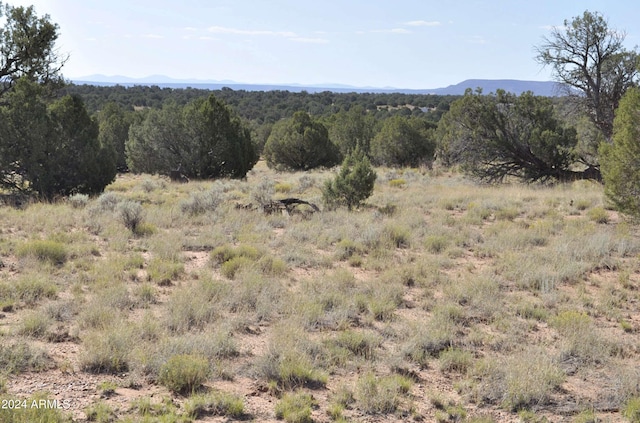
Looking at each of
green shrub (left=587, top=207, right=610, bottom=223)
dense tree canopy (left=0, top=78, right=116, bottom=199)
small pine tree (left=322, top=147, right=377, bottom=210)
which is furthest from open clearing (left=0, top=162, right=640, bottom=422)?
dense tree canopy (left=0, top=78, right=116, bottom=199)

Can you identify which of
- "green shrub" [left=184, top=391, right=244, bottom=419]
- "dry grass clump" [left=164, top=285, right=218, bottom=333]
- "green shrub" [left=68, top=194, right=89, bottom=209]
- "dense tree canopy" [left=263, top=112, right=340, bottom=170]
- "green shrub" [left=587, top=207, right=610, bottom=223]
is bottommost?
"green shrub" [left=184, top=391, right=244, bottom=419]

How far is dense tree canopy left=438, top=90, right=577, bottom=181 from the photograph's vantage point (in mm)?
20484

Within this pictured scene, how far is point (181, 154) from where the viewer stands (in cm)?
2355

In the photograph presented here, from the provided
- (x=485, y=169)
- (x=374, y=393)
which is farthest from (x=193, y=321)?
(x=485, y=169)

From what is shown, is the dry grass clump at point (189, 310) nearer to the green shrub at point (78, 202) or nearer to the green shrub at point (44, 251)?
the green shrub at point (44, 251)

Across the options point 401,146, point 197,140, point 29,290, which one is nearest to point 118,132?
point 197,140

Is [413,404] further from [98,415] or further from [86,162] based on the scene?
[86,162]

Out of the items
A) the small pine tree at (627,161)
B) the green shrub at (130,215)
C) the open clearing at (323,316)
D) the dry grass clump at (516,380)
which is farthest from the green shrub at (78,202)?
the small pine tree at (627,161)

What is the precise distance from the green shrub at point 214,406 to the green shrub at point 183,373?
0.21m

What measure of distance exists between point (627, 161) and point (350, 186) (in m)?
6.75

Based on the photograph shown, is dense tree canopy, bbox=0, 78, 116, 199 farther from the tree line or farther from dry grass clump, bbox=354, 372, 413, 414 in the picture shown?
dry grass clump, bbox=354, 372, 413, 414

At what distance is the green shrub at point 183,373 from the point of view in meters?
4.67

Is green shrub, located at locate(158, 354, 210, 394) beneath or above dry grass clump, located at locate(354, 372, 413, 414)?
above

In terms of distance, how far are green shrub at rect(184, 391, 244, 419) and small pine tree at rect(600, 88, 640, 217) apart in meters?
8.56
